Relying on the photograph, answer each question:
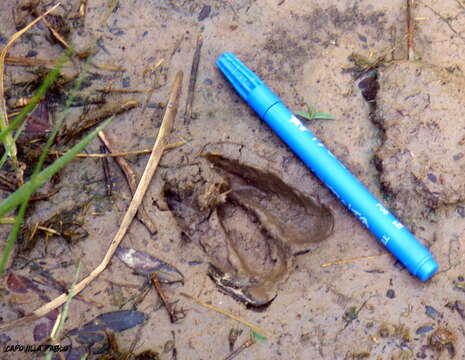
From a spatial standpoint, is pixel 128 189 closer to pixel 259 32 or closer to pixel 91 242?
pixel 91 242

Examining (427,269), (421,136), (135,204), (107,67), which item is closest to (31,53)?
(107,67)

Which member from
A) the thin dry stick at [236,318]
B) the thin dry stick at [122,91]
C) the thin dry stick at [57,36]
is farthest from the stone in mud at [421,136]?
the thin dry stick at [57,36]

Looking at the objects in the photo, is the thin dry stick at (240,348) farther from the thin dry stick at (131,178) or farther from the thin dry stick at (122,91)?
the thin dry stick at (122,91)

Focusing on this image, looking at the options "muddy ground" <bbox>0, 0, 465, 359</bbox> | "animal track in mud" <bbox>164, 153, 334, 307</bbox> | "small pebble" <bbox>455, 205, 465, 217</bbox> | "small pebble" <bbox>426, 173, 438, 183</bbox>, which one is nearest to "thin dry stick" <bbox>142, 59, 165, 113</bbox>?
"muddy ground" <bbox>0, 0, 465, 359</bbox>

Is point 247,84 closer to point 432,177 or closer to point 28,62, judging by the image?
point 432,177

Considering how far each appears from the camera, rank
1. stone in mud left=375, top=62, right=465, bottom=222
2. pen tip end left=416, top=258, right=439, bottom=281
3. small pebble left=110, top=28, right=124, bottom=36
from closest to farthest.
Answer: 1. pen tip end left=416, top=258, right=439, bottom=281
2. stone in mud left=375, top=62, right=465, bottom=222
3. small pebble left=110, top=28, right=124, bottom=36

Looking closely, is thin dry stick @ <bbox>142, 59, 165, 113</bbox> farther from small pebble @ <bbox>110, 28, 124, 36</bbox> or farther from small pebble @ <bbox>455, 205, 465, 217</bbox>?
small pebble @ <bbox>455, 205, 465, 217</bbox>

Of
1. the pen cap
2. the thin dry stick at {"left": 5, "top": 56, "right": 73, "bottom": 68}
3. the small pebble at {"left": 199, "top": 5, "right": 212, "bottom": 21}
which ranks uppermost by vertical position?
the thin dry stick at {"left": 5, "top": 56, "right": 73, "bottom": 68}

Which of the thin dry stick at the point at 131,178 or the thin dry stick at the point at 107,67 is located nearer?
the thin dry stick at the point at 131,178
